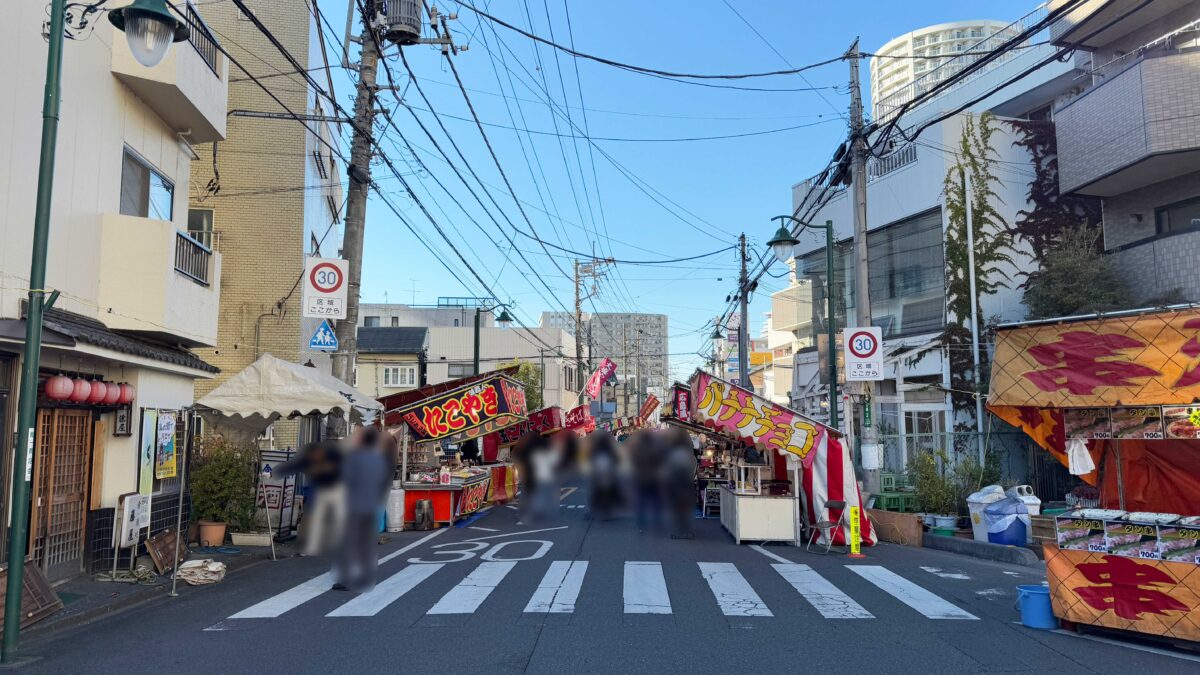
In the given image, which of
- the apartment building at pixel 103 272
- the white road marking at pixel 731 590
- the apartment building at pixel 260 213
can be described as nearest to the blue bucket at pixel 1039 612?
the white road marking at pixel 731 590

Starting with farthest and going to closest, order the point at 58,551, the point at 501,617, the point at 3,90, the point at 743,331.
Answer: the point at 743,331, the point at 58,551, the point at 3,90, the point at 501,617

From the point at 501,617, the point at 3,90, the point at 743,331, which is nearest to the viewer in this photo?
the point at 501,617

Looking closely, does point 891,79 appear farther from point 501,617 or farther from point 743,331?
point 501,617

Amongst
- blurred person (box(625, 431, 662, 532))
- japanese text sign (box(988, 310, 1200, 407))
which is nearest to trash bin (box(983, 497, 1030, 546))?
japanese text sign (box(988, 310, 1200, 407))

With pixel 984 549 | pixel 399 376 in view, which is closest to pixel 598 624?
pixel 984 549

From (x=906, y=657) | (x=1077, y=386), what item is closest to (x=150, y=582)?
(x=906, y=657)

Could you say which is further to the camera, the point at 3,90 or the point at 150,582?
the point at 150,582

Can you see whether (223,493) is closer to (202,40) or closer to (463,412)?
(463,412)

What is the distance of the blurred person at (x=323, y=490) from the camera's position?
399 cm

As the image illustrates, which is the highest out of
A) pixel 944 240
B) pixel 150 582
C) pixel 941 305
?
pixel 944 240

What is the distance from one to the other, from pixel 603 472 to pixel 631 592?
4263 millimetres

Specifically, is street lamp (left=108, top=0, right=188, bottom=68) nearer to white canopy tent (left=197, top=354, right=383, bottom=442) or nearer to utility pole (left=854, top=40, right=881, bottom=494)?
white canopy tent (left=197, top=354, right=383, bottom=442)

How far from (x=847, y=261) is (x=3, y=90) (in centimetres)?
2481

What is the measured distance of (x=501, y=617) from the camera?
8617 millimetres
